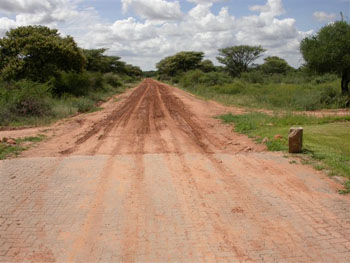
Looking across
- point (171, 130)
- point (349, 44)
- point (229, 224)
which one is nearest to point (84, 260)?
point (229, 224)

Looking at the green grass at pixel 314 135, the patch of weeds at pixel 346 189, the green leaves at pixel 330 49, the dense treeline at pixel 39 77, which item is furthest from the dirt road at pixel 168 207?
the green leaves at pixel 330 49

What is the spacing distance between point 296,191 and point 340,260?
1.99m

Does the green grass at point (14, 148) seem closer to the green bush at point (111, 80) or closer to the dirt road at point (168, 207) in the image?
the dirt road at point (168, 207)

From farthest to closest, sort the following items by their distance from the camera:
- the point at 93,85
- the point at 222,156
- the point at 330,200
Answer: the point at 93,85
the point at 222,156
the point at 330,200

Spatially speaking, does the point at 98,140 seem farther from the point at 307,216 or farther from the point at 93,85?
the point at 93,85

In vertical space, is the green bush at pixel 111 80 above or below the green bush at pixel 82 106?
above

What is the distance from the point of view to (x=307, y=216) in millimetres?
4727

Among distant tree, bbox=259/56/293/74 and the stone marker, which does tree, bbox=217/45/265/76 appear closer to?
distant tree, bbox=259/56/293/74

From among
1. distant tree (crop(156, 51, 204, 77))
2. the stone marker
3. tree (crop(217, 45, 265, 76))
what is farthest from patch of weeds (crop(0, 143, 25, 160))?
distant tree (crop(156, 51, 204, 77))

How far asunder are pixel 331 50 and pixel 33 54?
16.3m

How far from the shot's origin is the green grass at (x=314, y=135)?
7.01 metres

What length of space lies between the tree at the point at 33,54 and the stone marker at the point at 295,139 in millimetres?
15401

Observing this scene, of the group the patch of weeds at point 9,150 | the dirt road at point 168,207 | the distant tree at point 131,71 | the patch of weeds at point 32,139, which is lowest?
the dirt road at point 168,207

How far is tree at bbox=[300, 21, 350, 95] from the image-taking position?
55.2 ft
